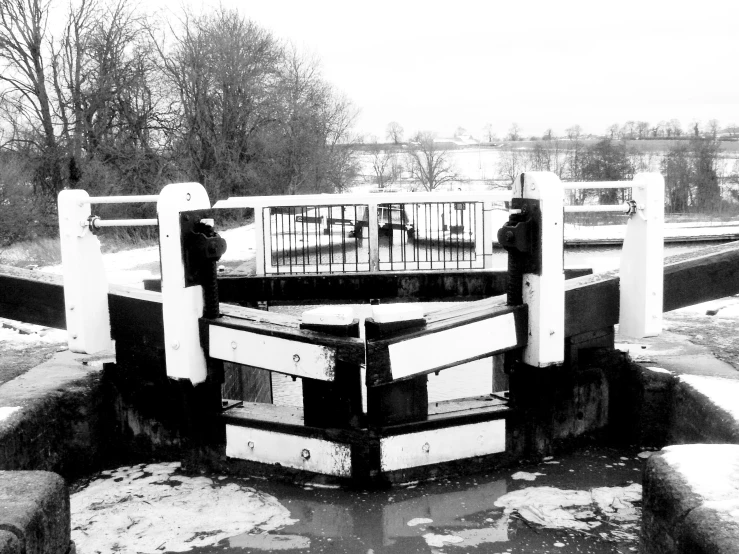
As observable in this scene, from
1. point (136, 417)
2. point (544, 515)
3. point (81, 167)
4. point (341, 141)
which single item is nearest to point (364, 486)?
point (544, 515)

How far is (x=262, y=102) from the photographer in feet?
111

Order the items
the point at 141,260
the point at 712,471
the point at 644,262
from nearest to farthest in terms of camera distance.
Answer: the point at 712,471
the point at 644,262
the point at 141,260

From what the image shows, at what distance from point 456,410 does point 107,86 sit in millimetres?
26546

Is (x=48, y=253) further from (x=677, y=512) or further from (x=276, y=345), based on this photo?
(x=677, y=512)

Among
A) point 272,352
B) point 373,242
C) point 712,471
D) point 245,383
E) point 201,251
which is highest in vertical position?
point 201,251

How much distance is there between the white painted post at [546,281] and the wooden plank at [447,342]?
0.08 m

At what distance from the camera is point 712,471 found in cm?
260

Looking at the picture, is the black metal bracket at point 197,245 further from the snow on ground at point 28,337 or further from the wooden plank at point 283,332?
the snow on ground at point 28,337

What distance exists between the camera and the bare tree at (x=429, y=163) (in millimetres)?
64812

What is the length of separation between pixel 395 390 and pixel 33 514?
2100mm

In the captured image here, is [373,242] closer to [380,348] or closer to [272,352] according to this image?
[272,352]

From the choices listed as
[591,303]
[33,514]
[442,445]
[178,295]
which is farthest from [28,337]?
[591,303]

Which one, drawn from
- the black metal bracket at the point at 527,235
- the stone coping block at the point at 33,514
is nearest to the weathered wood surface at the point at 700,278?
the black metal bracket at the point at 527,235

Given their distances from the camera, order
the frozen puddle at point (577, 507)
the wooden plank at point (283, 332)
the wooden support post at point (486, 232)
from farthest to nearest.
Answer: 1. the wooden support post at point (486, 232)
2. the wooden plank at point (283, 332)
3. the frozen puddle at point (577, 507)
